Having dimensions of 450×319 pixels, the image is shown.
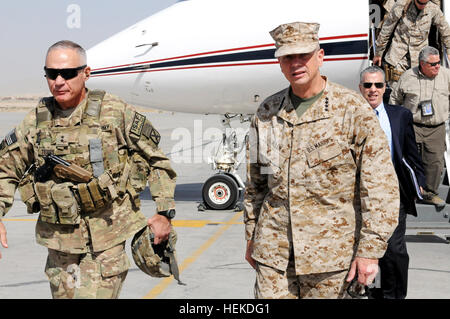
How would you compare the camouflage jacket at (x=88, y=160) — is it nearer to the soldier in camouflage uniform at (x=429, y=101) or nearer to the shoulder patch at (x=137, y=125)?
the shoulder patch at (x=137, y=125)

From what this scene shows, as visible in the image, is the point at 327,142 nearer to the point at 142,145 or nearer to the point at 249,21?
the point at 142,145

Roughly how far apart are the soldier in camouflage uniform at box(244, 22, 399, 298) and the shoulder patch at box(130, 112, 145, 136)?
986 mm

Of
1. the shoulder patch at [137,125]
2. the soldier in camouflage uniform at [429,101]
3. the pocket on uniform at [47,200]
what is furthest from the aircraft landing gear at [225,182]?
the pocket on uniform at [47,200]

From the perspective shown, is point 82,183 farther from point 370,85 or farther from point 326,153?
point 370,85

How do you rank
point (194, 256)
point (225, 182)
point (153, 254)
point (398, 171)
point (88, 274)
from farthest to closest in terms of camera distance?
point (225, 182) → point (194, 256) → point (398, 171) → point (153, 254) → point (88, 274)

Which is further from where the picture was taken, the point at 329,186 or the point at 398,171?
the point at 398,171

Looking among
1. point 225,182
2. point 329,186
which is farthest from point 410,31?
point 329,186

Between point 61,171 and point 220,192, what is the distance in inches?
274

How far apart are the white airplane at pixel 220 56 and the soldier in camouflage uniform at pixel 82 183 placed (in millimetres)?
5848

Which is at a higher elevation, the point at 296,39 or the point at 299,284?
the point at 296,39

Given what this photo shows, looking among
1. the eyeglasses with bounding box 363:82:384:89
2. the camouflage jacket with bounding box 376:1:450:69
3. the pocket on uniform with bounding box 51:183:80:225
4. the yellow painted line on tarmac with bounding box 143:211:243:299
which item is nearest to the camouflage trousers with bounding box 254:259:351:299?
the pocket on uniform with bounding box 51:183:80:225

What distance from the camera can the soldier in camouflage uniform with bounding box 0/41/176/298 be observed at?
4164mm

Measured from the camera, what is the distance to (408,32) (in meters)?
8.55

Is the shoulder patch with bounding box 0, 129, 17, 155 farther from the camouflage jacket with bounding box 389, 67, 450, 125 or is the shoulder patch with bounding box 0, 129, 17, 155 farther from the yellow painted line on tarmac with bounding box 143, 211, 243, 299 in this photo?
the camouflage jacket with bounding box 389, 67, 450, 125
